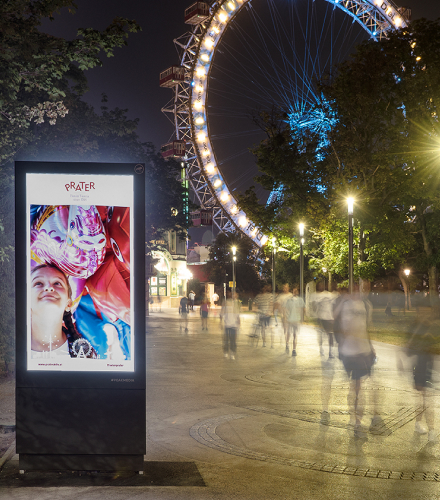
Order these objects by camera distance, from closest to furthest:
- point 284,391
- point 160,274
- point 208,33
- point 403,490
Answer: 1. point 403,490
2. point 284,391
3. point 208,33
4. point 160,274

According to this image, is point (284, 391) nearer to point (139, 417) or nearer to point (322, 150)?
point (139, 417)

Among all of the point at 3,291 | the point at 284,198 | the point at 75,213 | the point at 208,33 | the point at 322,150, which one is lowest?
the point at 3,291

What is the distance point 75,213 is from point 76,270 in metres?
0.59

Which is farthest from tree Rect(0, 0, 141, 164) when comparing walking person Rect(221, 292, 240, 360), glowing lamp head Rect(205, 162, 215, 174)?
glowing lamp head Rect(205, 162, 215, 174)

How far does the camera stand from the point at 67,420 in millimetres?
6383

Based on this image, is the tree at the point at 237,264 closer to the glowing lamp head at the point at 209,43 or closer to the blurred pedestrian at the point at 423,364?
the glowing lamp head at the point at 209,43

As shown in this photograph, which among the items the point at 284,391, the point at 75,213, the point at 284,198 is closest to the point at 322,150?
the point at 284,198

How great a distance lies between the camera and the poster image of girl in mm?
6508

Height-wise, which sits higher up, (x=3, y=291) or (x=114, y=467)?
(x=3, y=291)

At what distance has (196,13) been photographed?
2259 inches

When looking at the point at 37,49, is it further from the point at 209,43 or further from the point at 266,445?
the point at 209,43

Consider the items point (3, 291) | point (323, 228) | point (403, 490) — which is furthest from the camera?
point (323, 228)

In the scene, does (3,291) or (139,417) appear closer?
(139,417)

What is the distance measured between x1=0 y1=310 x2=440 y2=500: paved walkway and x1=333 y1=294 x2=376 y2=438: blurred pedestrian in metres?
0.20
